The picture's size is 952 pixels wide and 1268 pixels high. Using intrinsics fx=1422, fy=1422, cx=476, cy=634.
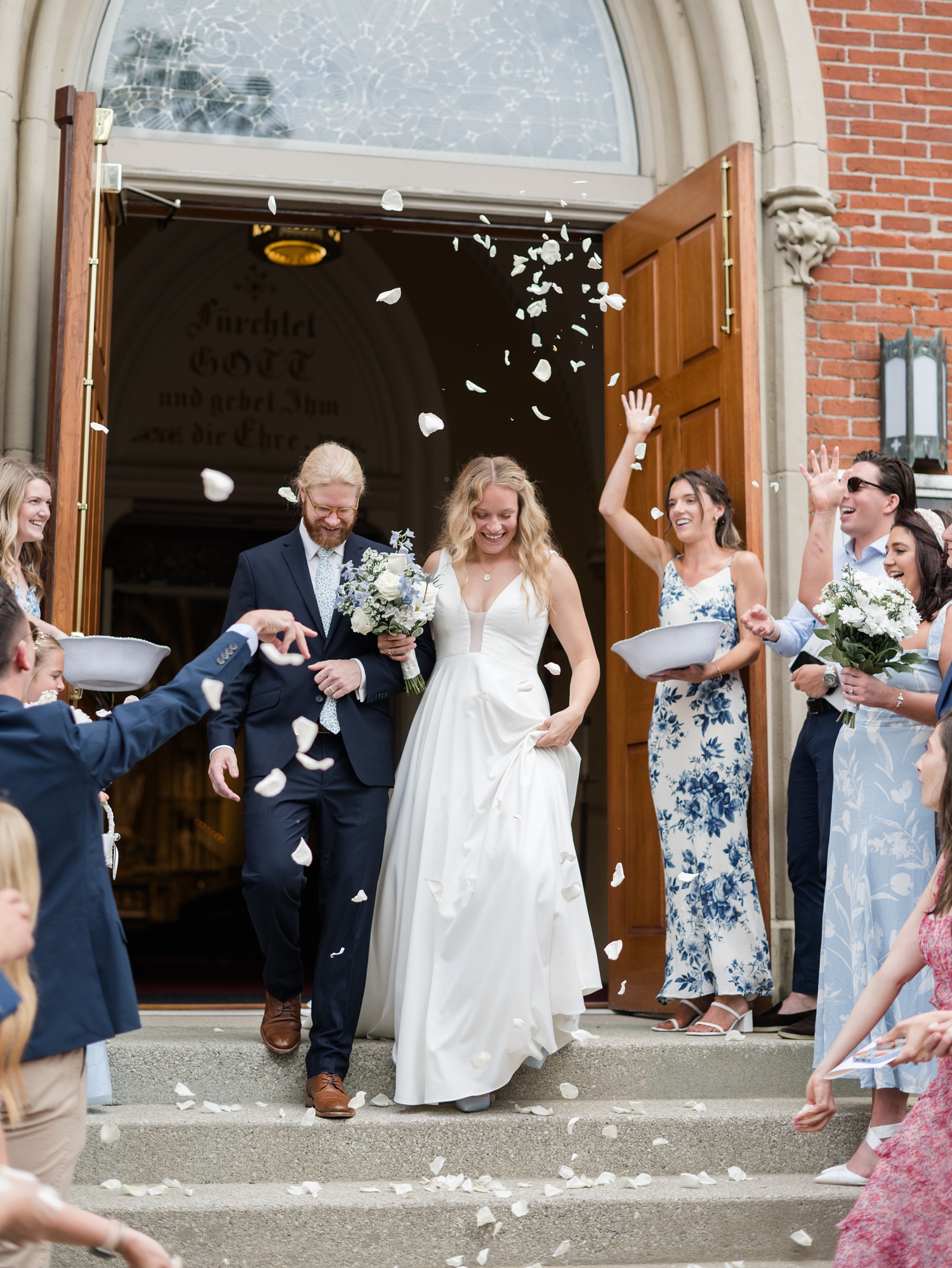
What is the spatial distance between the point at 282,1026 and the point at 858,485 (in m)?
2.60

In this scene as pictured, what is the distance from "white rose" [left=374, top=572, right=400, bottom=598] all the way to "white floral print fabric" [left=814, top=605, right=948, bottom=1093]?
1.49 metres

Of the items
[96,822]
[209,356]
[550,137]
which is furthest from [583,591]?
[96,822]

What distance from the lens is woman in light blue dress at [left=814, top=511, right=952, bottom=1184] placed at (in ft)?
13.8

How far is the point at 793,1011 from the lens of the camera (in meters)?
5.30

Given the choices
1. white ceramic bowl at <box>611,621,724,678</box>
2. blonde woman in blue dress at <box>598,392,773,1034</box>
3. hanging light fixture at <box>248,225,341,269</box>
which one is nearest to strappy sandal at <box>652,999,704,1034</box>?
blonde woman in blue dress at <box>598,392,773,1034</box>

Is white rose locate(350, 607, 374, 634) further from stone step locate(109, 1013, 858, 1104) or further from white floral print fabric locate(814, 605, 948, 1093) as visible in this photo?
white floral print fabric locate(814, 605, 948, 1093)

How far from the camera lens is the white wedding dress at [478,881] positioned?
4.31 metres

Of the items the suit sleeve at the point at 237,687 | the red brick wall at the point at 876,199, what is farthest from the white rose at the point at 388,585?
the red brick wall at the point at 876,199

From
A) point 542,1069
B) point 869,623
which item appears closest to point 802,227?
point 869,623

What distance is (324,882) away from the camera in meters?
4.42

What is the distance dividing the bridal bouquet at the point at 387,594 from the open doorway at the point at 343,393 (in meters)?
5.87

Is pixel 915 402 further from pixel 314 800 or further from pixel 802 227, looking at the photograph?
pixel 314 800

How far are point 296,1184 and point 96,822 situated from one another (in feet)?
5.33

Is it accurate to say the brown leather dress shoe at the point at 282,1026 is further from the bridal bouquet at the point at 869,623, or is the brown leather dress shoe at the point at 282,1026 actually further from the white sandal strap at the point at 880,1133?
the bridal bouquet at the point at 869,623
